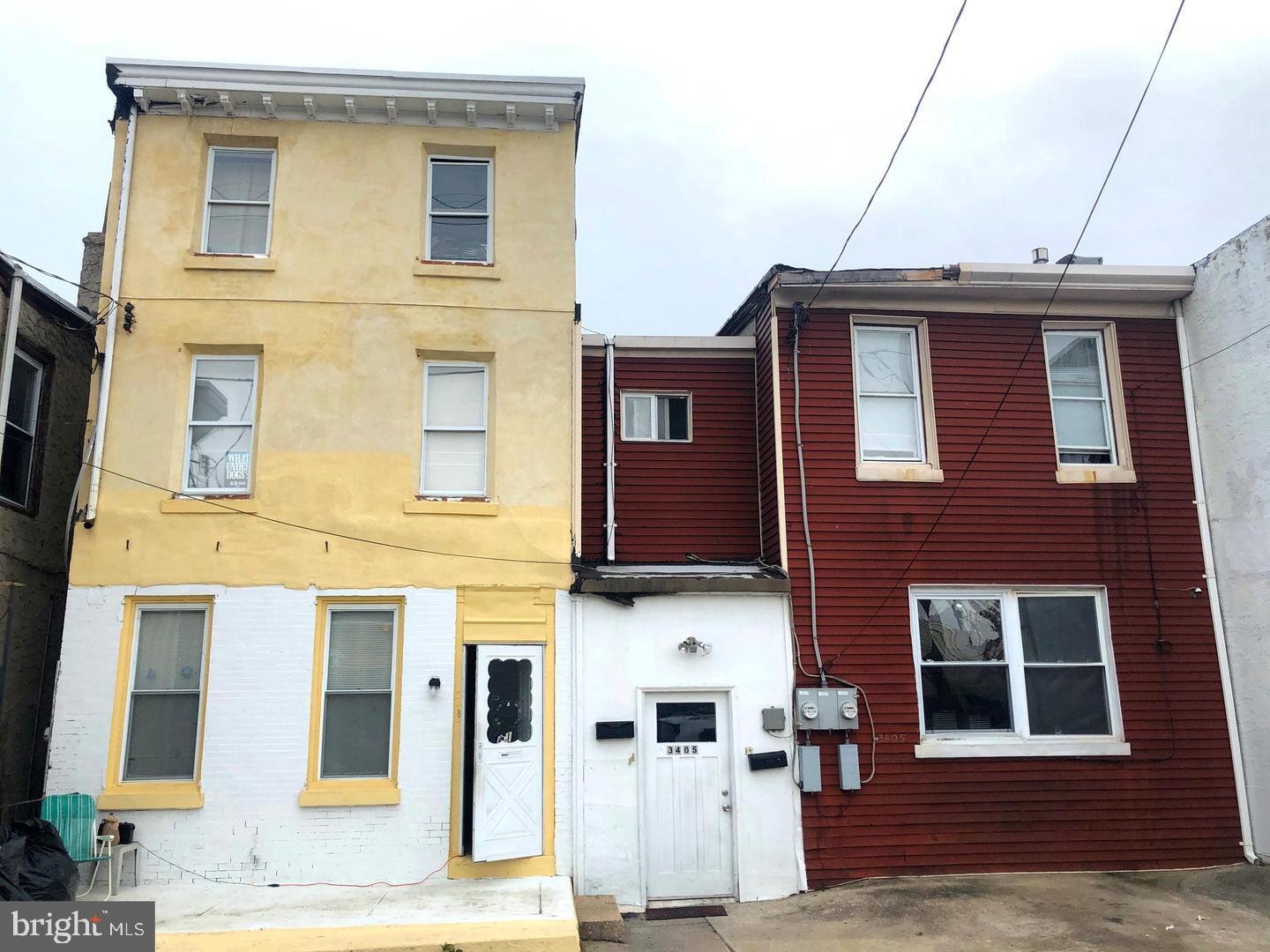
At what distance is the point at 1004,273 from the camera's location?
11148mm

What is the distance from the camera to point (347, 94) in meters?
10.8

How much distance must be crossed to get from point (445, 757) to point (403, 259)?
220 inches

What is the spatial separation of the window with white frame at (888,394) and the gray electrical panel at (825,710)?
281cm

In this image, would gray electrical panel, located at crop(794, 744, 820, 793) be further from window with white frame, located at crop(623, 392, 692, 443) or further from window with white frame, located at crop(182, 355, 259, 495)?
window with white frame, located at crop(182, 355, 259, 495)

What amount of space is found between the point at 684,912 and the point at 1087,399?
25.3ft

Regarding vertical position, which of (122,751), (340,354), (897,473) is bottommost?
(122,751)

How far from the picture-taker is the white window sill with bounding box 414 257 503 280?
10.7m

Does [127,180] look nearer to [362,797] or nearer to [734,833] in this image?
[362,797]

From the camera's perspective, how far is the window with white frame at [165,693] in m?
9.47

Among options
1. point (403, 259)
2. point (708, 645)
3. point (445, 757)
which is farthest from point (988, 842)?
point (403, 259)

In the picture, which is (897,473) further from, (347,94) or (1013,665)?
(347,94)

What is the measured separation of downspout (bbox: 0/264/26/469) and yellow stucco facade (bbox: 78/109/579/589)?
2.98 ft

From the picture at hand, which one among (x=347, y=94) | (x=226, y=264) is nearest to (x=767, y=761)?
(x=226, y=264)

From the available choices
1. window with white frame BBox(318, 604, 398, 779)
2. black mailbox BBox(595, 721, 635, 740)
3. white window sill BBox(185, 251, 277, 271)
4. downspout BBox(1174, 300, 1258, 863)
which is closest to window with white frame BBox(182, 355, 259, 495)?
white window sill BBox(185, 251, 277, 271)
